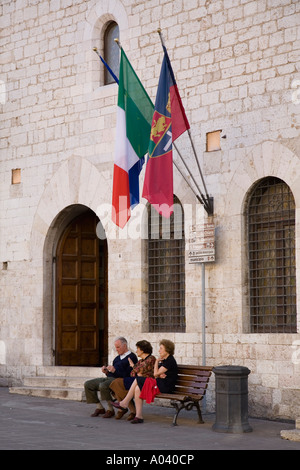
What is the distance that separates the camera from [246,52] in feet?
38.3

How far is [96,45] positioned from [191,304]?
15.9ft

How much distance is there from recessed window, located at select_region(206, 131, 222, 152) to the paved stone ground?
381cm

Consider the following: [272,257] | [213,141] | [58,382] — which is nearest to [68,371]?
[58,382]

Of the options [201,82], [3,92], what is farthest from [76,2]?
[201,82]

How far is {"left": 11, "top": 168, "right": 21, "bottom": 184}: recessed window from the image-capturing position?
593 inches

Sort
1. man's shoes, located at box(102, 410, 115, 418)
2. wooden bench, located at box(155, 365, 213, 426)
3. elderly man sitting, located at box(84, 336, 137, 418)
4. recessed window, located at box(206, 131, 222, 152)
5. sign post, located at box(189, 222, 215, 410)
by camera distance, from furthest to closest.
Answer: recessed window, located at box(206, 131, 222, 152)
sign post, located at box(189, 222, 215, 410)
elderly man sitting, located at box(84, 336, 137, 418)
man's shoes, located at box(102, 410, 115, 418)
wooden bench, located at box(155, 365, 213, 426)

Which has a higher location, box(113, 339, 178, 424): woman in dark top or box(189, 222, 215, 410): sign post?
box(189, 222, 215, 410): sign post

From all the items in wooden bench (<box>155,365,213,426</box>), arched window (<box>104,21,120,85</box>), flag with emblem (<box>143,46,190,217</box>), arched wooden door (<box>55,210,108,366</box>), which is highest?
arched window (<box>104,21,120,85</box>)

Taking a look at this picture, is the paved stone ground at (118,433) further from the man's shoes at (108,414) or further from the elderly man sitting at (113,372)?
the elderly man sitting at (113,372)

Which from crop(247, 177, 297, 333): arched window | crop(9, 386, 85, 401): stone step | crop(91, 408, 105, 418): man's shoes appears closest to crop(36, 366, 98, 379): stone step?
crop(9, 386, 85, 401): stone step

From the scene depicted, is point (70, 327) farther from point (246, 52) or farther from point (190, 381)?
point (246, 52)

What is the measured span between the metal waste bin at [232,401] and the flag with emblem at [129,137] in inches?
117

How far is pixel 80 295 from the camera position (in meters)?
15.0

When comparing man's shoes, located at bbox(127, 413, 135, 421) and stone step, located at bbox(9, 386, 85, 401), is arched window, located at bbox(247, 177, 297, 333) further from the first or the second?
stone step, located at bbox(9, 386, 85, 401)
